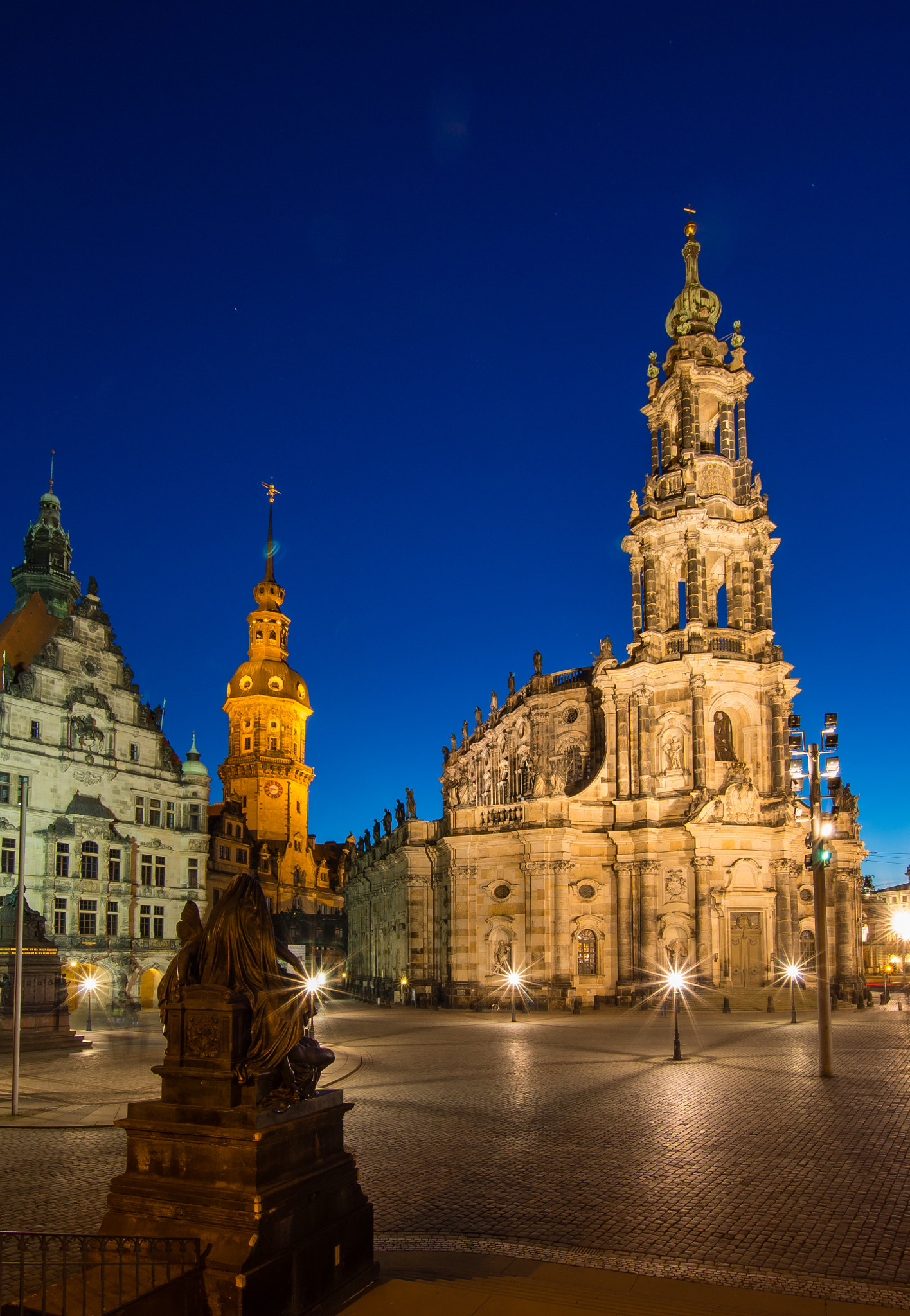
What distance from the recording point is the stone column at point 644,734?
52688 mm

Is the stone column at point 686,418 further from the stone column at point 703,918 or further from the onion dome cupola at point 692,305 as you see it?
the stone column at point 703,918

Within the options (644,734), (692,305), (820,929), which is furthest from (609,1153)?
(692,305)

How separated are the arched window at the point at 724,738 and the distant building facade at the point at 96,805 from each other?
3055 cm

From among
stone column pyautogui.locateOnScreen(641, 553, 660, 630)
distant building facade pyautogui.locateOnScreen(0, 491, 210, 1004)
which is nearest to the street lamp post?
stone column pyautogui.locateOnScreen(641, 553, 660, 630)

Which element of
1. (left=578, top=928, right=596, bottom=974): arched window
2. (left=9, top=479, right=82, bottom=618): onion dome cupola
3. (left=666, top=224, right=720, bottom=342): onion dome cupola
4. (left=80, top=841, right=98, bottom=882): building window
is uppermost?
(left=666, top=224, right=720, bottom=342): onion dome cupola

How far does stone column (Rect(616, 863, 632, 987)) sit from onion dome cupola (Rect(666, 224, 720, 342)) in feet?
108

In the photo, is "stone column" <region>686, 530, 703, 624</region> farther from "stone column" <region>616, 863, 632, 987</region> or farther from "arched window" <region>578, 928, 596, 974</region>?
"arched window" <region>578, 928, 596, 974</region>

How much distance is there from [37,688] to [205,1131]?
47.6 m

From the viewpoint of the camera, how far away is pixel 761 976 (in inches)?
1933

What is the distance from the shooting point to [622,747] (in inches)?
2111

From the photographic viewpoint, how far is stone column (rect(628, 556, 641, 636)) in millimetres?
56969

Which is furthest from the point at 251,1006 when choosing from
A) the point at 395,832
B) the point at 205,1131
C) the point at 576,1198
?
the point at 395,832

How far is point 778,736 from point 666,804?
6.90 metres

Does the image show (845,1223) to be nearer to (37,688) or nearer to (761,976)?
(761,976)
